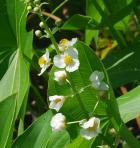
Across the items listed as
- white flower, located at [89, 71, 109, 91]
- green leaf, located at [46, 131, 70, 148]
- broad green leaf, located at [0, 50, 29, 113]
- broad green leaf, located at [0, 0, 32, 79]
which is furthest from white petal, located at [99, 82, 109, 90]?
broad green leaf, located at [0, 0, 32, 79]

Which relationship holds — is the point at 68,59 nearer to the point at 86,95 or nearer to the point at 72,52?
the point at 72,52

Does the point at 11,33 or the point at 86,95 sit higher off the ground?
the point at 11,33

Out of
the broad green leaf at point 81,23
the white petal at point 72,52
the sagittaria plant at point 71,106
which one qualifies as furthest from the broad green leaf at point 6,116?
the broad green leaf at point 81,23

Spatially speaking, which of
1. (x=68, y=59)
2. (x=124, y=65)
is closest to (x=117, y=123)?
(x=68, y=59)

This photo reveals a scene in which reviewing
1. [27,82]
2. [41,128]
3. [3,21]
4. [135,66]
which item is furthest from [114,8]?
[41,128]

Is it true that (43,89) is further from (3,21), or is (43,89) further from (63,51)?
(63,51)
